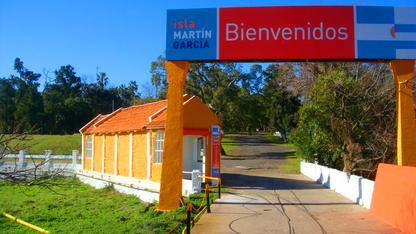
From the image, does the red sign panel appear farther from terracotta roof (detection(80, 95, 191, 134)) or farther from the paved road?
terracotta roof (detection(80, 95, 191, 134))

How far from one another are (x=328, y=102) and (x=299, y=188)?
5.03m

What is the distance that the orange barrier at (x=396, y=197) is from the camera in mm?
7750

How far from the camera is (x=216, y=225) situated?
8766mm

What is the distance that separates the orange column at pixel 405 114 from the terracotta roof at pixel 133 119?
8.92 metres

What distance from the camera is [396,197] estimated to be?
8.53 metres

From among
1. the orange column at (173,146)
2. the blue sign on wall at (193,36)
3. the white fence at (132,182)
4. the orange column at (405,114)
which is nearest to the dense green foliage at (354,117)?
the orange column at (405,114)

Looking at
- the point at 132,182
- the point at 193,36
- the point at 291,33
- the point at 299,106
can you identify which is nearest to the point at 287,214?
the point at 291,33

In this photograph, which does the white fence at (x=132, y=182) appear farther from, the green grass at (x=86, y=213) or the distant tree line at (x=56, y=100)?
the distant tree line at (x=56, y=100)

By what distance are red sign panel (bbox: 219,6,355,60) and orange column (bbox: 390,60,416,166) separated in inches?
61.8

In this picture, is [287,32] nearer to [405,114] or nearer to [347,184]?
[405,114]

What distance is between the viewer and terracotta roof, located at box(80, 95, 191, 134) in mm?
16312

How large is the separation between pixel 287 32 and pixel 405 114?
14.2 ft

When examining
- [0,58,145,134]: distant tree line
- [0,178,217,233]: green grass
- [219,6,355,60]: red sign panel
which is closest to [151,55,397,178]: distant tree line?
[219,6,355,60]: red sign panel

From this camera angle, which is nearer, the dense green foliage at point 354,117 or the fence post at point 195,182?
the fence post at point 195,182
